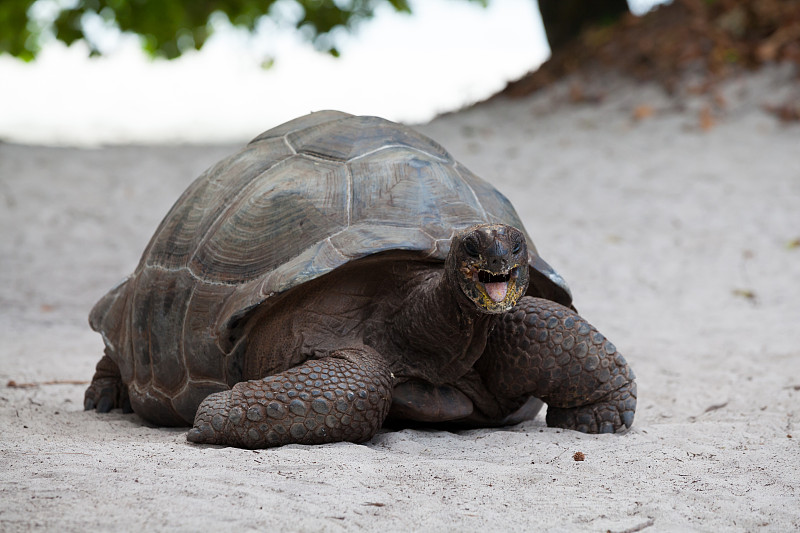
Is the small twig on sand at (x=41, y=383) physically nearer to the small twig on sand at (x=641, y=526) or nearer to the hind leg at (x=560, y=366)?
the hind leg at (x=560, y=366)

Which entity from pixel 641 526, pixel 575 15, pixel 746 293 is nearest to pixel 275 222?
pixel 641 526

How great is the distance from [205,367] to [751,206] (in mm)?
5843

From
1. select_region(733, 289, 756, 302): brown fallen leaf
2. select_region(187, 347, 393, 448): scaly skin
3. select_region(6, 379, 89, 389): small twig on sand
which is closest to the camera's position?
select_region(187, 347, 393, 448): scaly skin

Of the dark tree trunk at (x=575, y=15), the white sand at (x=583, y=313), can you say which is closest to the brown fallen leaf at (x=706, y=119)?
the white sand at (x=583, y=313)

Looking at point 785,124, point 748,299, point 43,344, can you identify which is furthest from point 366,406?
point 785,124

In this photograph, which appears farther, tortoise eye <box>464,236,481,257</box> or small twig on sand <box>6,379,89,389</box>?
small twig on sand <box>6,379,89,389</box>

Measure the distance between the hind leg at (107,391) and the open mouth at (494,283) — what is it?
184cm

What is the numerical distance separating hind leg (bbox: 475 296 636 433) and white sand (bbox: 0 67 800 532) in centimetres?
12

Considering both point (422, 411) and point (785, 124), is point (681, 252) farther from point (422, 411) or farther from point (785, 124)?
point (422, 411)

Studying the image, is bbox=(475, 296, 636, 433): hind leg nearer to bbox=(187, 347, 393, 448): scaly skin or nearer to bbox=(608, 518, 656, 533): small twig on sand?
bbox=(187, 347, 393, 448): scaly skin

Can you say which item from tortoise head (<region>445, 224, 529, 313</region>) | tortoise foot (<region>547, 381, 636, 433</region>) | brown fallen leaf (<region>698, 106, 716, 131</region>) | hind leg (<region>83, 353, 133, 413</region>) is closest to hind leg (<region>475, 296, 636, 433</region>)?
tortoise foot (<region>547, 381, 636, 433</region>)

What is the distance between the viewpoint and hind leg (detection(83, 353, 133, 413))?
367cm

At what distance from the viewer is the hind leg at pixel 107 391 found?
144 inches

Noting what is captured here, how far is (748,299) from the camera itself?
602 centimetres
